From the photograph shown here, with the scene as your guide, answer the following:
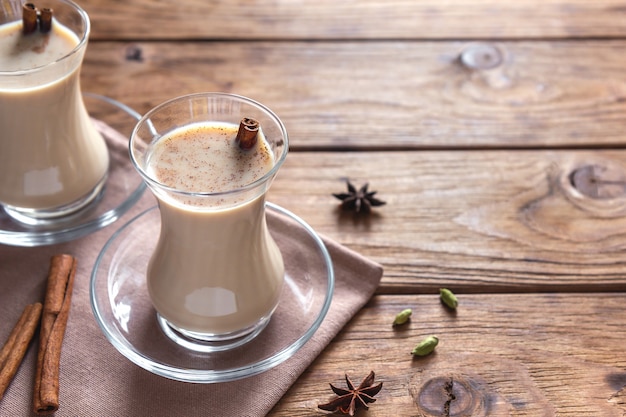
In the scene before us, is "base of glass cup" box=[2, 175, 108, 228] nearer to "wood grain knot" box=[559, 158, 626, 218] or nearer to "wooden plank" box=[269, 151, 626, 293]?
"wooden plank" box=[269, 151, 626, 293]

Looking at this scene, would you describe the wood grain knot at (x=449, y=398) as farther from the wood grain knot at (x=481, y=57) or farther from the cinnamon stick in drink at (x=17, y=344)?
the wood grain knot at (x=481, y=57)

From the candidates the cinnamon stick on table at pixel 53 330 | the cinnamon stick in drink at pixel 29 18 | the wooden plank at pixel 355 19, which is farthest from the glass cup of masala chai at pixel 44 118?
the wooden plank at pixel 355 19

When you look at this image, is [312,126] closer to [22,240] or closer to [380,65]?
[380,65]

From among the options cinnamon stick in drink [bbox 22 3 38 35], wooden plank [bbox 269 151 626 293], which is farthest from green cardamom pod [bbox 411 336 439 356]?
cinnamon stick in drink [bbox 22 3 38 35]

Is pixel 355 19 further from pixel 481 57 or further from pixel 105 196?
pixel 105 196

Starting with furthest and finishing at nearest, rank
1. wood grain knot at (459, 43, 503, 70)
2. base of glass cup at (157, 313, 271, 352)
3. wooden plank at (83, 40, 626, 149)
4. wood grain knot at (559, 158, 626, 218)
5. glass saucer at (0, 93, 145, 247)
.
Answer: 1. wood grain knot at (459, 43, 503, 70)
2. wooden plank at (83, 40, 626, 149)
3. wood grain knot at (559, 158, 626, 218)
4. glass saucer at (0, 93, 145, 247)
5. base of glass cup at (157, 313, 271, 352)

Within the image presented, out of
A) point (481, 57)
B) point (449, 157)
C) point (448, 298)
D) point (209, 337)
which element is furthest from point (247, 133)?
point (481, 57)

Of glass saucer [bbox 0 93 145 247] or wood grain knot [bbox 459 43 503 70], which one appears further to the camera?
wood grain knot [bbox 459 43 503 70]
